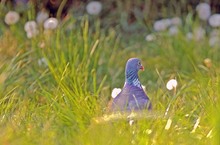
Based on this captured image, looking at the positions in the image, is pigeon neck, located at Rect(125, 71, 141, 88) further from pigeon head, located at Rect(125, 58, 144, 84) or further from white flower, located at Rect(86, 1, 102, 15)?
white flower, located at Rect(86, 1, 102, 15)

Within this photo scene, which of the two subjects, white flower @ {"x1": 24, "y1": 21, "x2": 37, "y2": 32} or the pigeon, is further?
white flower @ {"x1": 24, "y1": 21, "x2": 37, "y2": 32}

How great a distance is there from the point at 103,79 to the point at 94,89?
0.67m

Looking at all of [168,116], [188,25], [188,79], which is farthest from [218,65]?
[168,116]

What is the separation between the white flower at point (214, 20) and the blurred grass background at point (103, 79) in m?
0.13

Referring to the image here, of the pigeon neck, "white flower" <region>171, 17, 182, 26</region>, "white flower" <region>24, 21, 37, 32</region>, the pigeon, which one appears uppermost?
the pigeon neck

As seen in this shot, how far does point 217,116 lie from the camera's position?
3545mm

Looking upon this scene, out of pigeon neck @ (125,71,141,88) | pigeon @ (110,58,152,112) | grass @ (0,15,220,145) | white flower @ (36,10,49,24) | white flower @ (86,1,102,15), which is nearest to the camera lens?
grass @ (0,15,220,145)

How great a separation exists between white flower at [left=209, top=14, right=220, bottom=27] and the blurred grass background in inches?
5.2

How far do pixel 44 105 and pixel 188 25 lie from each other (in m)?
2.12

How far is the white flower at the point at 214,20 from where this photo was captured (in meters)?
6.89

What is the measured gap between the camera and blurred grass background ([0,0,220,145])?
403 centimetres

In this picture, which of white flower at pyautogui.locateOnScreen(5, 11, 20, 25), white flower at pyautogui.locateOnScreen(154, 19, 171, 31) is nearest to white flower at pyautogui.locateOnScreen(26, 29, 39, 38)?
white flower at pyautogui.locateOnScreen(5, 11, 20, 25)

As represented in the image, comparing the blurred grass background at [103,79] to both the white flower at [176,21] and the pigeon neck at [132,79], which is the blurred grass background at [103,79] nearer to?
the white flower at [176,21]

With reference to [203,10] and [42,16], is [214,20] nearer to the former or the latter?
A: [203,10]
